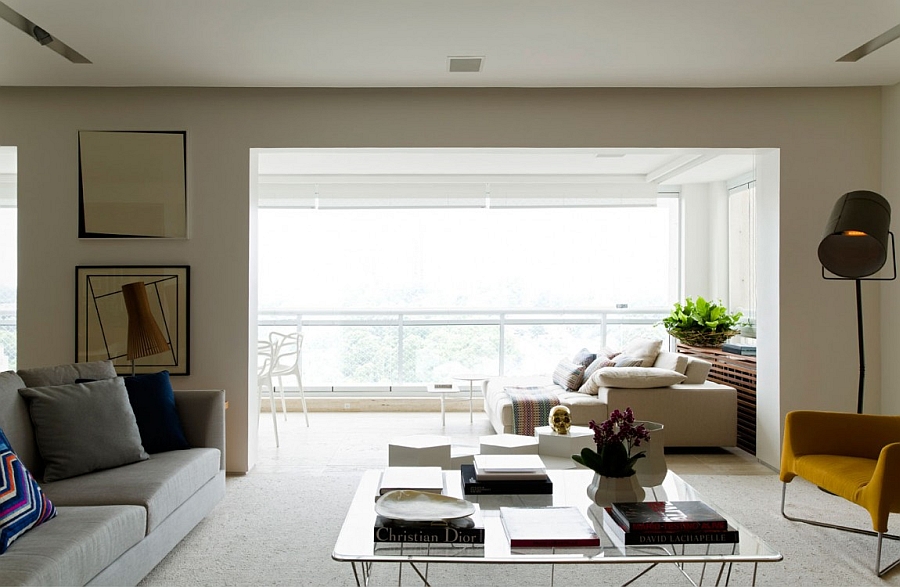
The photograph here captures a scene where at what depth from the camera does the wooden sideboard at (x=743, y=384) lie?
5398 millimetres

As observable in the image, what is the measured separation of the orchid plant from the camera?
8.89 feet

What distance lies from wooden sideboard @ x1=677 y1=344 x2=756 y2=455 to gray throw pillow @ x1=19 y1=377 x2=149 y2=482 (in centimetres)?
415

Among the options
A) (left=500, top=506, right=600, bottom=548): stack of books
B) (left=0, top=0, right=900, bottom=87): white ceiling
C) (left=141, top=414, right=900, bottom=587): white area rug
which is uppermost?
(left=0, top=0, right=900, bottom=87): white ceiling

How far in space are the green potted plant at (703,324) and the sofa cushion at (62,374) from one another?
4937 millimetres

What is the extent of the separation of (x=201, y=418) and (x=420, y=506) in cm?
184

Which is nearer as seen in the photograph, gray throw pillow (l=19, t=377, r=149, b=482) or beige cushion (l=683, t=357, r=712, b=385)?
gray throw pillow (l=19, t=377, r=149, b=482)

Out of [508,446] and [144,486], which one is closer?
[144,486]

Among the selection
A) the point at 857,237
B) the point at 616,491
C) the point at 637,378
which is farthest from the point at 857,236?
the point at 616,491

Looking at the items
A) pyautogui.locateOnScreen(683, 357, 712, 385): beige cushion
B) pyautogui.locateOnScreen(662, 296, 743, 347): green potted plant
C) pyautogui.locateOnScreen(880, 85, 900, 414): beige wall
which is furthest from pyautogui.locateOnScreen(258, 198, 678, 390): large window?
pyautogui.locateOnScreen(880, 85, 900, 414): beige wall

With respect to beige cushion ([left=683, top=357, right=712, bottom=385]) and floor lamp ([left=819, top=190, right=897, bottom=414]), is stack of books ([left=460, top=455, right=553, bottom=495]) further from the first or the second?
beige cushion ([left=683, top=357, right=712, bottom=385])

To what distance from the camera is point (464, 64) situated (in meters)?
4.32

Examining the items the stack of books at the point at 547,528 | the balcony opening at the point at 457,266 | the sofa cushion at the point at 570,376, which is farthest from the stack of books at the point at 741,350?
the stack of books at the point at 547,528

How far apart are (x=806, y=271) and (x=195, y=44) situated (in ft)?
13.2

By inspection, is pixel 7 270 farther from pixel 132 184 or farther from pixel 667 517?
pixel 667 517
